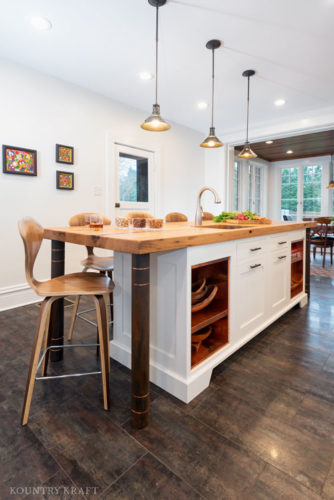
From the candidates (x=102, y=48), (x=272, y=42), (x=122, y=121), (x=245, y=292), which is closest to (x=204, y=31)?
(x=272, y=42)

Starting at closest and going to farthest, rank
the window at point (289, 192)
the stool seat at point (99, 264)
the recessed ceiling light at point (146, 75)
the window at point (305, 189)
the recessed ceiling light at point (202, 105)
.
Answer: the stool seat at point (99, 264) < the recessed ceiling light at point (146, 75) < the recessed ceiling light at point (202, 105) < the window at point (305, 189) < the window at point (289, 192)

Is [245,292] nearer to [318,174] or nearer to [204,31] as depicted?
[204,31]

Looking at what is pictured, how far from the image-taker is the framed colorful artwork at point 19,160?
2943mm

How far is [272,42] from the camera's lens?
9.12ft

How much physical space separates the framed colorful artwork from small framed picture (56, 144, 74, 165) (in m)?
0.28

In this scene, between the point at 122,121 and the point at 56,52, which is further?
the point at 122,121

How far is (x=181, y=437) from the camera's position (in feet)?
4.01

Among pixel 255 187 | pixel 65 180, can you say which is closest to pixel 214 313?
pixel 65 180

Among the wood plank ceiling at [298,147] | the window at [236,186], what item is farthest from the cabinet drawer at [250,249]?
the window at [236,186]

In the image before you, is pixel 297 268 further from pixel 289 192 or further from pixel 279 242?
pixel 289 192

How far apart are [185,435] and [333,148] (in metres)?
7.78

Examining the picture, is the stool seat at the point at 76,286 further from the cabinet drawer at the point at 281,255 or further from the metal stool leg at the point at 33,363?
the cabinet drawer at the point at 281,255

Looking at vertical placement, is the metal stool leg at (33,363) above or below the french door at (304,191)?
below

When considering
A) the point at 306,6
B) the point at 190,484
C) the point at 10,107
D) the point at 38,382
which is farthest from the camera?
the point at 10,107
